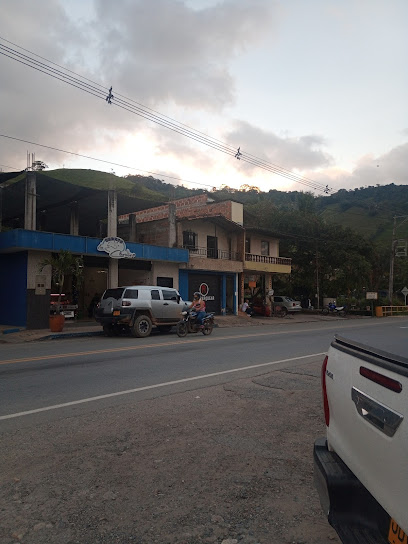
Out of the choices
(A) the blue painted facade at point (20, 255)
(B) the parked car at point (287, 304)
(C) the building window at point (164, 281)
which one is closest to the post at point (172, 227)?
(C) the building window at point (164, 281)

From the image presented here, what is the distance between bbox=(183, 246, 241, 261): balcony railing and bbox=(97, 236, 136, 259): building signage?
741 cm

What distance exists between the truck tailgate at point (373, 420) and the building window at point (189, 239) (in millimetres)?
27734

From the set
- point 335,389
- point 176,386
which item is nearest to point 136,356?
point 176,386

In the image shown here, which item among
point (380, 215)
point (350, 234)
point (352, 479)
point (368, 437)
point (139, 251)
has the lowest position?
point (352, 479)

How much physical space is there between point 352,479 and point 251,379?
20.0ft

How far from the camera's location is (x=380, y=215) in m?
97.8

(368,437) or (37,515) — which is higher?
A: (368,437)

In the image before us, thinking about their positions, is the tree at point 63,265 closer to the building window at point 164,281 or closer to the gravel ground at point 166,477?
the building window at point 164,281

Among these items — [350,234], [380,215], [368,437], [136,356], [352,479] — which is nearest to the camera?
[368,437]

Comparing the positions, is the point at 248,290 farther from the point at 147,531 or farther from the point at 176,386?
the point at 147,531

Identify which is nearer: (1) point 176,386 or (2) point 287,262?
(1) point 176,386

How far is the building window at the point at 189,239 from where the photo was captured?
1207 inches

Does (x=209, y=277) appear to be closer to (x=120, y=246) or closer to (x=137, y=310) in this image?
(x=120, y=246)

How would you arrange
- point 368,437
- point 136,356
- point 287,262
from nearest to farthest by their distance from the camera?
point 368,437
point 136,356
point 287,262
